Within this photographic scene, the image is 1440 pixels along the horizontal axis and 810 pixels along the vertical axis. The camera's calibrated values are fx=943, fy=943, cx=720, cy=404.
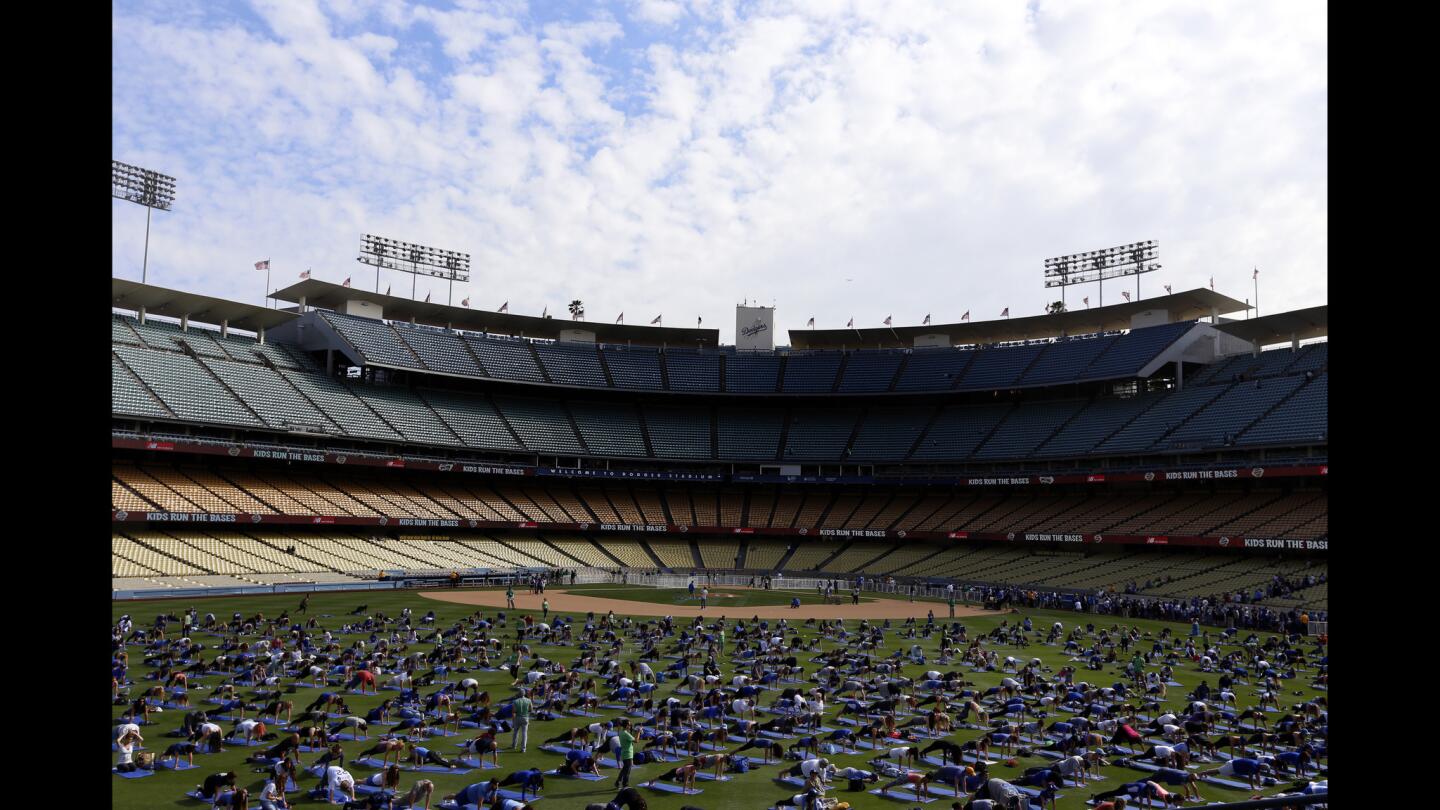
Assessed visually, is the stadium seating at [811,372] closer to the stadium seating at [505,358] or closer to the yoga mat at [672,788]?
the stadium seating at [505,358]

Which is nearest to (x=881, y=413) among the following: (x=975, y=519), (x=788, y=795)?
(x=975, y=519)

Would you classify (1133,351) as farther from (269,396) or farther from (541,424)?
(269,396)

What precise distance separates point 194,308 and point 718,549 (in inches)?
1989

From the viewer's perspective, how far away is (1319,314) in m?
76.2

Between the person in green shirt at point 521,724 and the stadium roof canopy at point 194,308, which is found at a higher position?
the stadium roof canopy at point 194,308

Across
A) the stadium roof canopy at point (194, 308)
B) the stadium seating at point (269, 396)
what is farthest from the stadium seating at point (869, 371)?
the stadium roof canopy at point (194, 308)

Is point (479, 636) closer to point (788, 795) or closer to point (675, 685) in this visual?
point (675, 685)

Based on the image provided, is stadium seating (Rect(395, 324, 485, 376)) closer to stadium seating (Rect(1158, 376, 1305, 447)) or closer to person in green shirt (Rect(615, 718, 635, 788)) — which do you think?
stadium seating (Rect(1158, 376, 1305, 447))

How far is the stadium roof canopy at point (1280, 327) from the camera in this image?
77.5 metres

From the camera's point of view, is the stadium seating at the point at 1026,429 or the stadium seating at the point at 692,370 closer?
the stadium seating at the point at 1026,429

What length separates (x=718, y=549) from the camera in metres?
86.3

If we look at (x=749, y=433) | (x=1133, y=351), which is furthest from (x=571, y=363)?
(x=1133, y=351)

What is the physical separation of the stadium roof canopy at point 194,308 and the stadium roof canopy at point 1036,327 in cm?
5533
